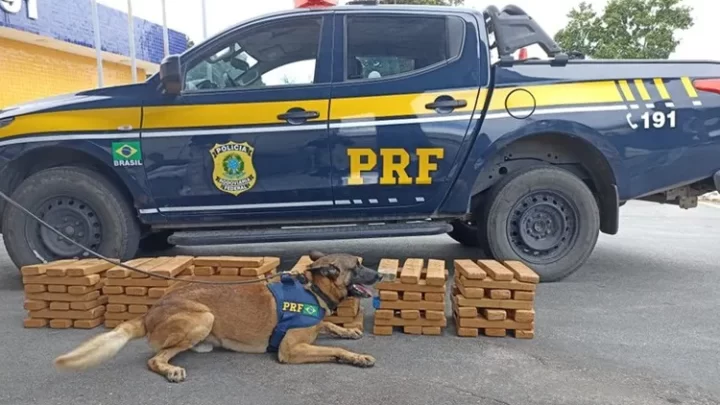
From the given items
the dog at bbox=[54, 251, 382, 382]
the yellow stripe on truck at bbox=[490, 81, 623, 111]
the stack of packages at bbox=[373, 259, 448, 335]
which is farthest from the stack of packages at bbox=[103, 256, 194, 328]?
the yellow stripe on truck at bbox=[490, 81, 623, 111]

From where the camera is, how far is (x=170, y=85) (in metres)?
4.35

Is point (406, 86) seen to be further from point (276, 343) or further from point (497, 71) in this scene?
point (276, 343)

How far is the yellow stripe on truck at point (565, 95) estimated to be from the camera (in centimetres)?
450

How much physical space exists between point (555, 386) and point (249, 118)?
293 cm

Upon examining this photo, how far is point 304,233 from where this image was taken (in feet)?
14.8

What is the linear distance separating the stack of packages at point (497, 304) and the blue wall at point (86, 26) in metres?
11.5

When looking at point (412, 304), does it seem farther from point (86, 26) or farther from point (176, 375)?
point (86, 26)

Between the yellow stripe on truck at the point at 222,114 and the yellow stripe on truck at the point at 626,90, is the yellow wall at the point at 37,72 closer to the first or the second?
the yellow stripe on truck at the point at 222,114

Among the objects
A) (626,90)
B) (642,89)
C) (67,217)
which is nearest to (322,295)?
(67,217)

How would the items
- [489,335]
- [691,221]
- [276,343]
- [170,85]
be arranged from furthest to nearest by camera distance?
[691,221] → [170,85] → [489,335] → [276,343]

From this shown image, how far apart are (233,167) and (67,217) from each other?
143 centimetres

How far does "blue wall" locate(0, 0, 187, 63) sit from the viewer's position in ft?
39.0

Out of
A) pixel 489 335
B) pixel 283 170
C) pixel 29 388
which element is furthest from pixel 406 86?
pixel 29 388

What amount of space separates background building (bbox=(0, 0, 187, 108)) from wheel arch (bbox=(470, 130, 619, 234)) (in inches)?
425
